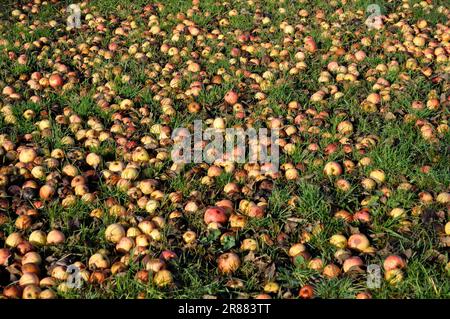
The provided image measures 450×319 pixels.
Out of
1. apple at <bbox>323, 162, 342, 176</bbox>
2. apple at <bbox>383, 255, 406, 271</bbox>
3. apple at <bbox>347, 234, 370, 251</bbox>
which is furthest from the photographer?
apple at <bbox>323, 162, 342, 176</bbox>

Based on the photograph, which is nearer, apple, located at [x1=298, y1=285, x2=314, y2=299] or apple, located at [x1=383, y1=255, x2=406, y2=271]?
apple, located at [x1=298, y1=285, x2=314, y2=299]

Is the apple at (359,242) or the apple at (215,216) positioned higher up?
the apple at (215,216)

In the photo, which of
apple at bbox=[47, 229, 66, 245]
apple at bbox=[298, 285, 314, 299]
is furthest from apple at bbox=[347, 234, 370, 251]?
apple at bbox=[47, 229, 66, 245]

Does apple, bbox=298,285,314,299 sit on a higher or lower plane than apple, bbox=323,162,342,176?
lower

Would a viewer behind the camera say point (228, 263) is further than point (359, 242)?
No

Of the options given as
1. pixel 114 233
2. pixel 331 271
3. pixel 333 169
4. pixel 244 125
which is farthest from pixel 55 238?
pixel 333 169

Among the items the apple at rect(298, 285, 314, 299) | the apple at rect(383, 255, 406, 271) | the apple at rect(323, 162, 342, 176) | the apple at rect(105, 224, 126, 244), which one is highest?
the apple at rect(105, 224, 126, 244)

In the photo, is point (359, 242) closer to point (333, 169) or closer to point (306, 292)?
point (306, 292)

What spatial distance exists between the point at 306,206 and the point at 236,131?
1.11 meters

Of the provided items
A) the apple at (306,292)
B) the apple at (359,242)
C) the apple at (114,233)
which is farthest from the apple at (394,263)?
the apple at (114,233)

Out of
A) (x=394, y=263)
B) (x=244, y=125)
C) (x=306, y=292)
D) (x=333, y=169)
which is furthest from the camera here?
(x=244, y=125)

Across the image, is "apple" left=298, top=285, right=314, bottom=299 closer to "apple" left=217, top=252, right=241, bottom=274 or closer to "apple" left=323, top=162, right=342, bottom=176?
"apple" left=217, top=252, right=241, bottom=274

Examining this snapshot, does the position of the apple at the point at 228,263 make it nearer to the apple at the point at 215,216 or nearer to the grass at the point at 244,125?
the grass at the point at 244,125

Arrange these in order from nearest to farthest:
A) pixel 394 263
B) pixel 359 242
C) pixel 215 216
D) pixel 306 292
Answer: pixel 306 292 → pixel 394 263 → pixel 359 242 → pixel 215 216
